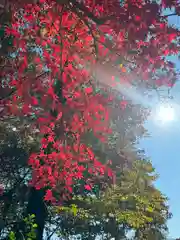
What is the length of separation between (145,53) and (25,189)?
16.5 meters

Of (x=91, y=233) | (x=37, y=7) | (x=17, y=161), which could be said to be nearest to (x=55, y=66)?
(x=37, y=7)

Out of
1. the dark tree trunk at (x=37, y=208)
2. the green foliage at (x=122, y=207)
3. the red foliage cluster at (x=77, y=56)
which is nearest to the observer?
the red foliage cluster at (x=77, y=56)

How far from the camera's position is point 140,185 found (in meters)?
22.0

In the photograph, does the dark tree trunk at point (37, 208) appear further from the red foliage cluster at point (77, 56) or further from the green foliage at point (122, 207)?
the red foliage cluster at point (77, 56)

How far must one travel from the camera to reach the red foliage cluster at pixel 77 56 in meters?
5.73

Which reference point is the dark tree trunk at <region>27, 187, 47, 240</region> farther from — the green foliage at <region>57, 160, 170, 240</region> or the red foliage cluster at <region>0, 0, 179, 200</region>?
the red foliage cluster at <region>0, 0, 179, 200</region>

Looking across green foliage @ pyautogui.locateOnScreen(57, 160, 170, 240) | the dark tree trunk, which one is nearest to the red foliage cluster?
the dark tree trunk

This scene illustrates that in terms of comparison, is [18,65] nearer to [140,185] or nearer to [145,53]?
[145,53]

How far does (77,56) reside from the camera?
21.6 ft

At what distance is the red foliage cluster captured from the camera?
5.73m

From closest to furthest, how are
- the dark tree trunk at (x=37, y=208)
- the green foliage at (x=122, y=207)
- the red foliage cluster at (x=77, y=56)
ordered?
the red foliage cluster at (x=77, y=56) → the dark tree trunk at (x=37, y=208) → the green foliage at (x=122, y=207)

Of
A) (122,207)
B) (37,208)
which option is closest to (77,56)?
(37,208)

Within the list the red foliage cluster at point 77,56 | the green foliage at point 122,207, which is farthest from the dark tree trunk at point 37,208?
the red foliage cluster at point 77,56

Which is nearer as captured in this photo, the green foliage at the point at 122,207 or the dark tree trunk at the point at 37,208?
the dark tree trunk at the point at 37,208
